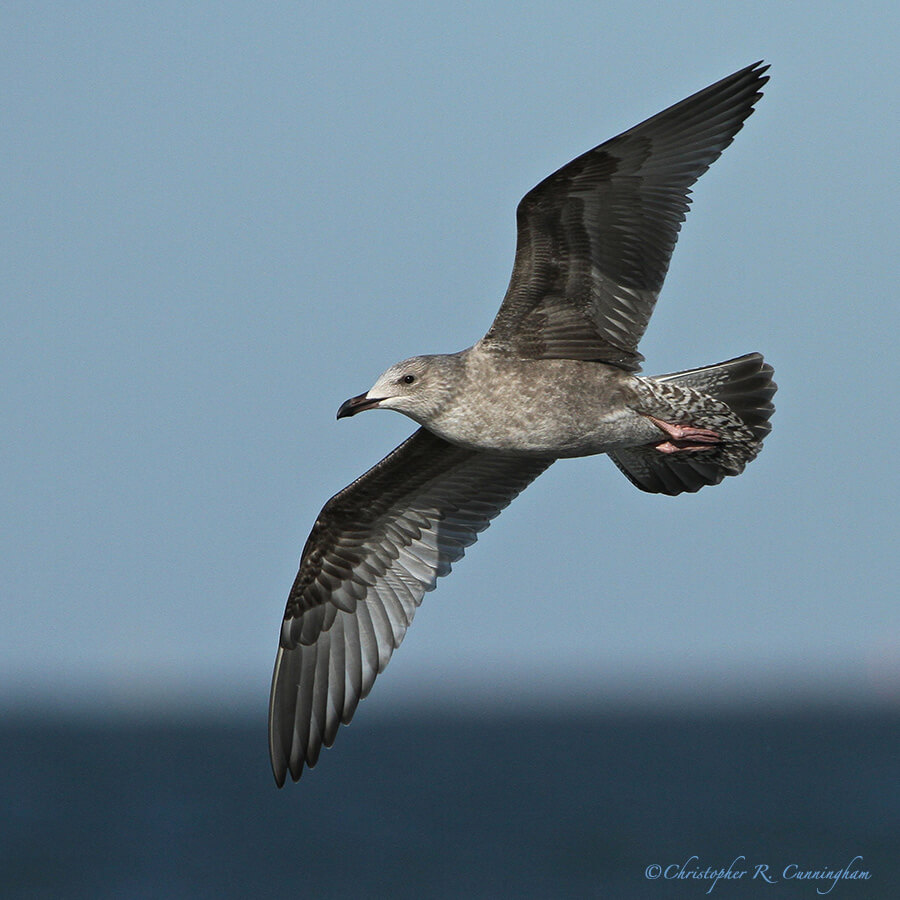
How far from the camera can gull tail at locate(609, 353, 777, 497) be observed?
10.4 m

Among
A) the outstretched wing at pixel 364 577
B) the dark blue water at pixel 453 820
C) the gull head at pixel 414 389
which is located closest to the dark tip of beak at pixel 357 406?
the gull head at pixel 414 389

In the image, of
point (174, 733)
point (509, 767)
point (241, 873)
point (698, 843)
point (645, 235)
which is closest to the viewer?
point (645, 235)

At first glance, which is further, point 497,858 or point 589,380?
point 497,858

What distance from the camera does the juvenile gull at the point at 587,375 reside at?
31.8 ft

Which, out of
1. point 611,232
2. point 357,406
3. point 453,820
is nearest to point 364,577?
point 357,406

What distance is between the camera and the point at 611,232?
9.86m

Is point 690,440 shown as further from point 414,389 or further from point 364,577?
point 364,577

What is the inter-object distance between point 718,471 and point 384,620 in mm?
2613

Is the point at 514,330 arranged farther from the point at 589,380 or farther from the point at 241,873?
the point at 241,873

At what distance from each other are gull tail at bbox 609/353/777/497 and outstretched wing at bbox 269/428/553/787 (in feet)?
3.82

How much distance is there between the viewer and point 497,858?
41.9 metres

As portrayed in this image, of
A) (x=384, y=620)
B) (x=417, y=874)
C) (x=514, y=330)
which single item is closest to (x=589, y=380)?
(x=514, y=330)

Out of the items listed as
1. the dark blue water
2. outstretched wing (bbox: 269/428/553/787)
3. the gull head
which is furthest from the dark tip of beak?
the dark blue water

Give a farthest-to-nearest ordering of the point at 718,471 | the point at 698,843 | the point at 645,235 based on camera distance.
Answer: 1. the point at 698,843
2. the point at 718,471
3. the point at 645,235
